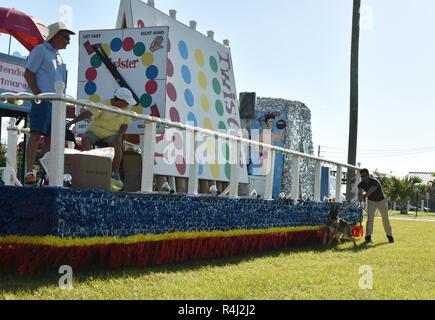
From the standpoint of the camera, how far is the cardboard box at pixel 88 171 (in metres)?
5.82

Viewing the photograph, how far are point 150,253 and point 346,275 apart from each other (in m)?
2.08

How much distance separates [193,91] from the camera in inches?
413

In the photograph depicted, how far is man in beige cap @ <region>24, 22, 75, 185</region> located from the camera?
20.1ft

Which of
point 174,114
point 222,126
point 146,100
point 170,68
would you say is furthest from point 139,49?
point 222,126

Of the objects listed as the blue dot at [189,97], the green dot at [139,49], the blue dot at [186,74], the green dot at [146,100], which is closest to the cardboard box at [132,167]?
the green dot at [146,100]

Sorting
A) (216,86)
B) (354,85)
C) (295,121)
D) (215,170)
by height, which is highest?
(295,121)

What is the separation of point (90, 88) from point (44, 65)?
8.76 ft

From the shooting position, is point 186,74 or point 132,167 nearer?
point 132,167

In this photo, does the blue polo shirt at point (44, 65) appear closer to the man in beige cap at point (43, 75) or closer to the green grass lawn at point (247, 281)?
the man in beige cap at point (43, 75)

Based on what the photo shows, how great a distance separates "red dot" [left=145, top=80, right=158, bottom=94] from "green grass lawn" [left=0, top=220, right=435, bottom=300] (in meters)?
2.63

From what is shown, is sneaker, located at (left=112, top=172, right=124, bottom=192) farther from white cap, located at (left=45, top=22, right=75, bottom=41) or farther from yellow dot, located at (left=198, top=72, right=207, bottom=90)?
yellow dot, located at (left=198, top=72, right=207, bottom=90)

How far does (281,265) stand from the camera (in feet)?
24.2

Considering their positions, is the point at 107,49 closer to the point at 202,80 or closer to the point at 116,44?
the point at 116,44

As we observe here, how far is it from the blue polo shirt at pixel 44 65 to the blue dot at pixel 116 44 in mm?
2500
